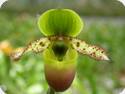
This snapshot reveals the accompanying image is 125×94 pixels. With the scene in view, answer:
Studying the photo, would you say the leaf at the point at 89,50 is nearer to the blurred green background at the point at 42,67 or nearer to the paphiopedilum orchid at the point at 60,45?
the paphiopedilum orchid at the point at 60,45

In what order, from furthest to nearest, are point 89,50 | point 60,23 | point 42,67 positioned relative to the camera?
point 42,67 < point 89,50 < point 60,23

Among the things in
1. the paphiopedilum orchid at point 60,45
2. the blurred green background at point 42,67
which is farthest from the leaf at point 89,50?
the blurred green background at point 42,67

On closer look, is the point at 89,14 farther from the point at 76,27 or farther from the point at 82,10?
the point at 76,27

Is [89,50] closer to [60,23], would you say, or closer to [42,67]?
[60,23]

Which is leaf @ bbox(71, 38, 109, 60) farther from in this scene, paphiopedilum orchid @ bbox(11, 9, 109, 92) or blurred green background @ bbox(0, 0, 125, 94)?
blurred green background @ bbox(0, 0, 125, 94)

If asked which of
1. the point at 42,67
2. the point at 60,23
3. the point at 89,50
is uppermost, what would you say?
the point at 60,23

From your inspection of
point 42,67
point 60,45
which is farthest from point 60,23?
point 42,67

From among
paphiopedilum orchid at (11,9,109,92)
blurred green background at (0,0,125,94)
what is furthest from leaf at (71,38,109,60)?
blurred green background at (0,0,125,94)
